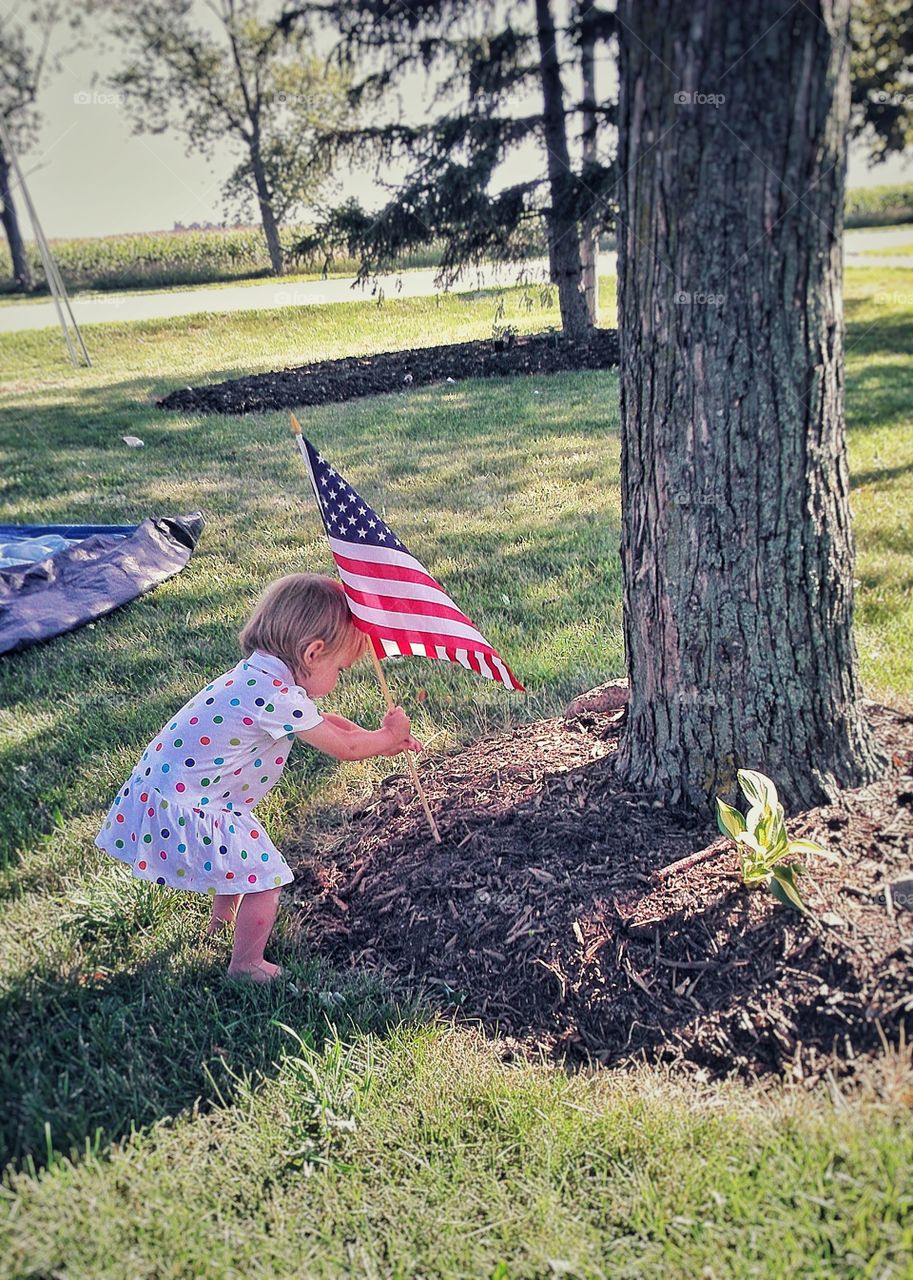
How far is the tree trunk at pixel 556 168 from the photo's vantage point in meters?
7.66

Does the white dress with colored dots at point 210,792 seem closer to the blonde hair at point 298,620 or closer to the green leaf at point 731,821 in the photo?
the blonde hair at point 298,620

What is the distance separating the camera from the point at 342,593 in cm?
259

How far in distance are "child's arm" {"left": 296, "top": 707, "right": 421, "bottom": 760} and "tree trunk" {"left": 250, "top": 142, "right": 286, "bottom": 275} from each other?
1119 cm

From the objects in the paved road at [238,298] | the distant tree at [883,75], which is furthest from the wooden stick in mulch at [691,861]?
the paved road at [238,298]

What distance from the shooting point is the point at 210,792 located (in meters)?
2.46

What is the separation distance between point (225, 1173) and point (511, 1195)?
61 cm

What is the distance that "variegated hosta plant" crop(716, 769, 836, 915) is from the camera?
215cm

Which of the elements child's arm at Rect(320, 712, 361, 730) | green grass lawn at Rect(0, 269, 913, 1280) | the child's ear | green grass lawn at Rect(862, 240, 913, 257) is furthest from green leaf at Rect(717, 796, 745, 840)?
green grass lawn at Rect(862, 240, 913, 257)

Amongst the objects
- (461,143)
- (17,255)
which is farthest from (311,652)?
(17,255)

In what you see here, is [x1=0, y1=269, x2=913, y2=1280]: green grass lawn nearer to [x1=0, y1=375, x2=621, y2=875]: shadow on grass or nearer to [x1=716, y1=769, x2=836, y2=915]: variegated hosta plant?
[x1=0, y1=375, x2=621, y2=875]: shadow on grass

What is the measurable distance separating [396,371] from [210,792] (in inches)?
358

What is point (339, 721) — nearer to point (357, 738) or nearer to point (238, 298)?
point (357, 738)

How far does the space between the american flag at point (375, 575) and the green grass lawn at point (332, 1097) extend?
93 cm

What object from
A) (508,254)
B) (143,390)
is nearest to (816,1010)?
(508,254)
